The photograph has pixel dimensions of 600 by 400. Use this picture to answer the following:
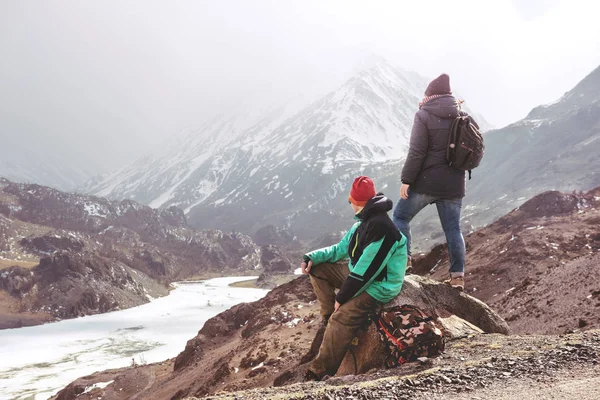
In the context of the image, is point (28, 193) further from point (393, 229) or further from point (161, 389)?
point (393, 229)

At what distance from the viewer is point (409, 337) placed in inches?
209

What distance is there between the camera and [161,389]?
20.8 meters

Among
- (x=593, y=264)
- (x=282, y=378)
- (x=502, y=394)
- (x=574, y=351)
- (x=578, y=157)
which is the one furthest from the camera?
(x=578, y=157)

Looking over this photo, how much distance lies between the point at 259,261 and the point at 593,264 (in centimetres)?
19117

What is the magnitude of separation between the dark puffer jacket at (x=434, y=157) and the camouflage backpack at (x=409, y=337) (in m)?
2.62

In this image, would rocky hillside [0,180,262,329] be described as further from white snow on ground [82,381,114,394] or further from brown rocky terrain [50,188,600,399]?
brown rocky terrain [50,188,600,399]

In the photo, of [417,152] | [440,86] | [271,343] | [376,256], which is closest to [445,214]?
[417,152]

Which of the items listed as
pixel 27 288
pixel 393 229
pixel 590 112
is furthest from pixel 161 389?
pixel 590 112

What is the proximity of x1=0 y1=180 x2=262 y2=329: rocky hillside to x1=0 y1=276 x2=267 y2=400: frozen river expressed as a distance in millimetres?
9267

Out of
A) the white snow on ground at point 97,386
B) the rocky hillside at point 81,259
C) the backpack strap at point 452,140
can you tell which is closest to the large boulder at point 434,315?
the backpack strap at point 452,140

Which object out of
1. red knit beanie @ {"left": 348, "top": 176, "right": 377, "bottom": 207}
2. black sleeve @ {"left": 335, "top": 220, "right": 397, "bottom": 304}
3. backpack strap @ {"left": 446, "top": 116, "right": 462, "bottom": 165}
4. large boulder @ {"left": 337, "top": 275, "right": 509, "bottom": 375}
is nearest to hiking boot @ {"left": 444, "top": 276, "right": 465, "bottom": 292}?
large boulder @ {"left": 337, "top": 275, "right": 509, "bottom": 375}

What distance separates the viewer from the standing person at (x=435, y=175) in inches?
279

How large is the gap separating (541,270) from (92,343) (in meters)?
74.7

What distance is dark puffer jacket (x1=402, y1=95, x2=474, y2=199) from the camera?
7.09m
